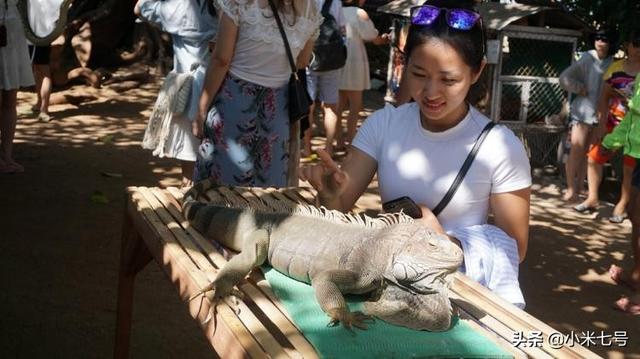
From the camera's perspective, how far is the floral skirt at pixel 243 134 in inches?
167

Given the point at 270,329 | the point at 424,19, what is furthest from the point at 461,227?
the point at 270,329

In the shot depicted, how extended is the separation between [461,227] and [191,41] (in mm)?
3536

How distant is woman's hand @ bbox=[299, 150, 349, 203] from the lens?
255cm

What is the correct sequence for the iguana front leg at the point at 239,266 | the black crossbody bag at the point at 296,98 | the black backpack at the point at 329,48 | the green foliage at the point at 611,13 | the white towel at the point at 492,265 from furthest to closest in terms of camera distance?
the green foliage at the point at 611,13 < the black backpack at the point at 329,48 < the black crossbody bag at the point at 296,98 < the white towel at the point at 492,265 < the iguana front leg at the point at 239,266

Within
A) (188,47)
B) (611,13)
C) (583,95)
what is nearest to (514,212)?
(188,47)

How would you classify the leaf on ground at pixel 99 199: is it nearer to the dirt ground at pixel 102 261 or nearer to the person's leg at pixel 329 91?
the dirt ground at pixel 102 261

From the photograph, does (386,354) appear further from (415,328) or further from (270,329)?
(270,329)

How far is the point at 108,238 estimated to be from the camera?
239 inches

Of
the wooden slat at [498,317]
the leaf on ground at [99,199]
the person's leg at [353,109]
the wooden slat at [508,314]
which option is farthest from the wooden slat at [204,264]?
the person's leg at [353,109]

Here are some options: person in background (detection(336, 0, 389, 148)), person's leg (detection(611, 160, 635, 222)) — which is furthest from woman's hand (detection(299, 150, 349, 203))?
person in background (detection(336, 0, 389, 148))

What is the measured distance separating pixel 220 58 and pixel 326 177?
1677mm

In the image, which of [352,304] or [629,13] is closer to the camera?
[352,304]

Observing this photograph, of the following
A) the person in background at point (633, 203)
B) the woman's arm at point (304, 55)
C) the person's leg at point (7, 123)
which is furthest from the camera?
the person's leg at point (7, 123)

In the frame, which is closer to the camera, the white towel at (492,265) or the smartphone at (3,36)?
the white towel at (492,265)
